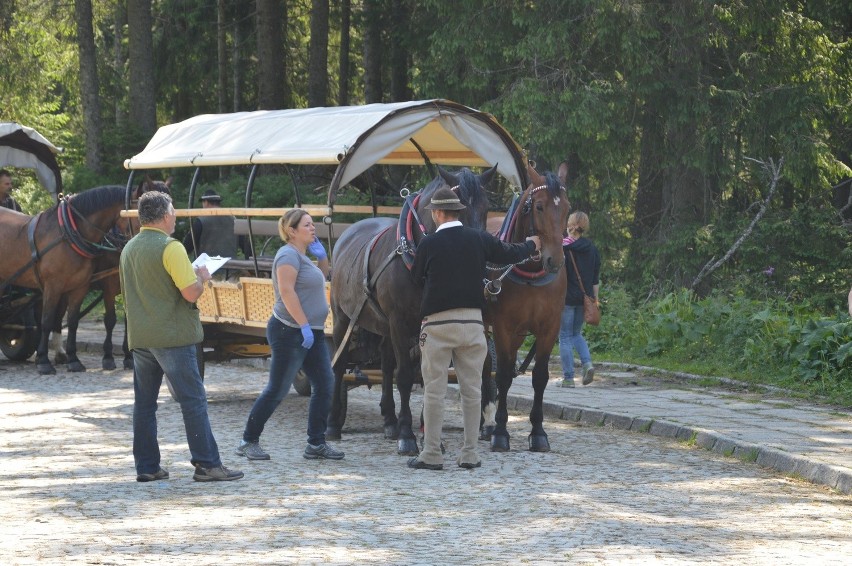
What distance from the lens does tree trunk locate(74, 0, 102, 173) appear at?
93.6 ft

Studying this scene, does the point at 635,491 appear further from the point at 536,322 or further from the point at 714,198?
the point at 714,198

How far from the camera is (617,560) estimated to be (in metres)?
6.49

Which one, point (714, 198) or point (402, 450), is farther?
point (714, 198)

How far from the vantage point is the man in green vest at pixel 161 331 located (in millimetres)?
8688

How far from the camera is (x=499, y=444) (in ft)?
34.2

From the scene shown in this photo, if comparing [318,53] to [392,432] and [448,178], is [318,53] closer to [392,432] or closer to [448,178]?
[392,432]

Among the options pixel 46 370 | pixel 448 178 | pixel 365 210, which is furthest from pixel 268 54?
pixel 448 178

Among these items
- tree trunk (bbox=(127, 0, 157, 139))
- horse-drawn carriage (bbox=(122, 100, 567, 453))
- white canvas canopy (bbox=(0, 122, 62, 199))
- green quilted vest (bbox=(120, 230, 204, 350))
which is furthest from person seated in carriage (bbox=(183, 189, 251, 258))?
tree trunk (bbox=(127, 0, 157, 139))

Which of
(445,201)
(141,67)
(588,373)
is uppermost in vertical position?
(141,67)

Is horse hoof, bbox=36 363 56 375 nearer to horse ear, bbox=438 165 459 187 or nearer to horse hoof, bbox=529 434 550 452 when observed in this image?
horse hoof, bbox=529 434 550 452

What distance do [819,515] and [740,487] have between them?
3.26ft

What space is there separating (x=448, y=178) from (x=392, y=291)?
1070 millimetres

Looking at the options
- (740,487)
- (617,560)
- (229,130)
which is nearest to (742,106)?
(229,130)

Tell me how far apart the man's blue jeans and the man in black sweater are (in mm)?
1574
